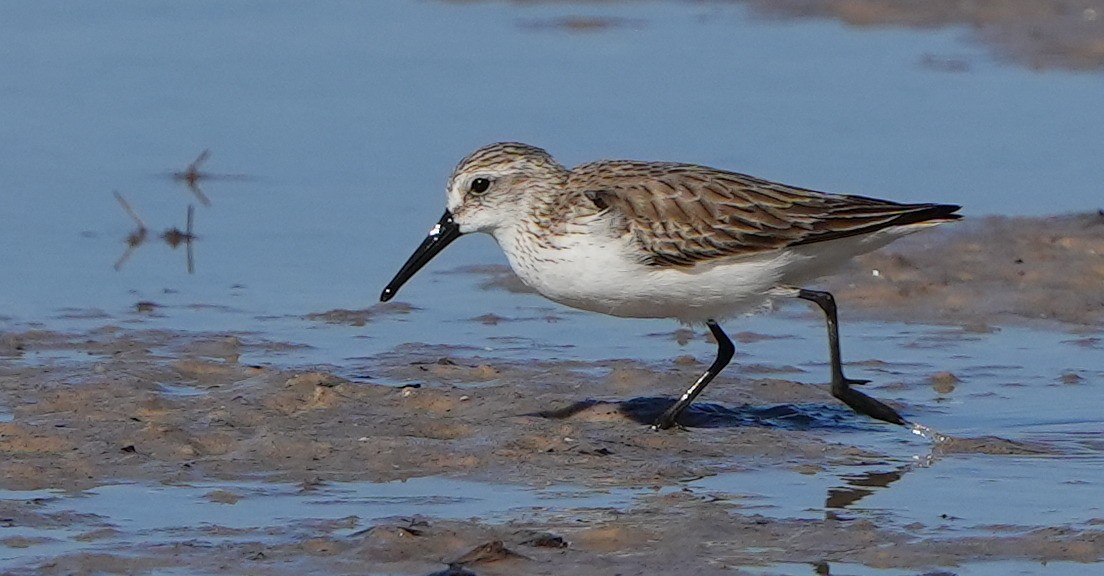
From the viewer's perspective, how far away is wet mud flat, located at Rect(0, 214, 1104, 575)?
693 centimetres

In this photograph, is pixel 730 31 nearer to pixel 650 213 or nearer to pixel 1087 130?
pixel 1087 130

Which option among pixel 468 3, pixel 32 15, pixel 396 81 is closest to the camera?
pixel 396 81

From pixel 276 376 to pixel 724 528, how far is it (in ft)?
8.64

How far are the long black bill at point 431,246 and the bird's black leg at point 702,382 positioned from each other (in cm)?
116

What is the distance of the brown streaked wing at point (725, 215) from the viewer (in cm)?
869

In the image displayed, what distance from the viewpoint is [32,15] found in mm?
16625

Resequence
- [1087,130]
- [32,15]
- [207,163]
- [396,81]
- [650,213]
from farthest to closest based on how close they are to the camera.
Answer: [32,15], [396,81], [1087,130], [207,163], [650,213]

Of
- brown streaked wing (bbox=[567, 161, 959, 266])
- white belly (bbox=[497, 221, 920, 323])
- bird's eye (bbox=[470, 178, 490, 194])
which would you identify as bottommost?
white belly (bbox=[497, 221, 920, 323])

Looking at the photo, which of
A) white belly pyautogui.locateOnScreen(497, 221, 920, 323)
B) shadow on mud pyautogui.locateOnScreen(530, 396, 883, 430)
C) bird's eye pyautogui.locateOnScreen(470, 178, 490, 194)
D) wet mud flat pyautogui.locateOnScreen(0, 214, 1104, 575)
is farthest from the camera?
bird's eye pyautogui.locateOnScreen(470, 178, 490, 194)

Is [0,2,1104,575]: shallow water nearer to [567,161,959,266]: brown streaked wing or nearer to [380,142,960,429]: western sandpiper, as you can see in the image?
[380,142,960,429]: western sandpiper

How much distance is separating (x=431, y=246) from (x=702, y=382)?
1.35 metres

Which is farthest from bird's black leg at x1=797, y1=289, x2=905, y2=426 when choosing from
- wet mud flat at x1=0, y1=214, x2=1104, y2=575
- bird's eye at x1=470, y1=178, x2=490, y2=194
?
bird's eye at x1=470, y1=178, x2=490, y2=194

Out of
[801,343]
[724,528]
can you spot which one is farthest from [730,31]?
[724,528]

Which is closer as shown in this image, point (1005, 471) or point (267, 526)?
point (267, 526)
